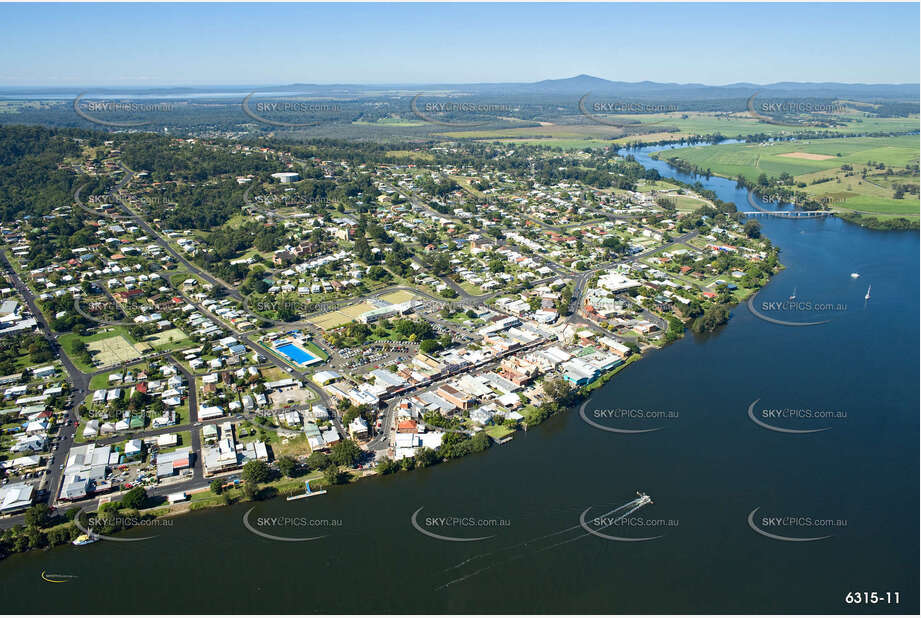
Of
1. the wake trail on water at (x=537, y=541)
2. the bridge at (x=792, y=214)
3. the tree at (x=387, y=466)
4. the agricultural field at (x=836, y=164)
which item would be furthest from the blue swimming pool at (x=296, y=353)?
the agricultural field at (x=836, y=164)

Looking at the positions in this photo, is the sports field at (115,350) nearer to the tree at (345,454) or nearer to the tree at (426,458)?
the tree at (345,454)

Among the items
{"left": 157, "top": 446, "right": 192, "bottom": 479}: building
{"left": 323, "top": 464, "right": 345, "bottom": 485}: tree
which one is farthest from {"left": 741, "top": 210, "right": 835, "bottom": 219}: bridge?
{"left": 157, "top": 446, "right": 192, "bottom": 479}: building

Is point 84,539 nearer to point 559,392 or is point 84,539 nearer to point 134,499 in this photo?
point 134,499

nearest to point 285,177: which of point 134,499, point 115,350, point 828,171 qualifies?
point 115,350

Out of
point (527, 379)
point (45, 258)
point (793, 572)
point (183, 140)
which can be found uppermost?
point (183, 140)

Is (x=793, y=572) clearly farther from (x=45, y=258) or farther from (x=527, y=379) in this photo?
(x=45, y=258)

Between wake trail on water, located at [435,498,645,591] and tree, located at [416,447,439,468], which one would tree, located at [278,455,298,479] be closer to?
tree, located at [416,447,439,468]

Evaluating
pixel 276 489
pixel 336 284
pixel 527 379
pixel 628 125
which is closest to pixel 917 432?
pixel 527 379
